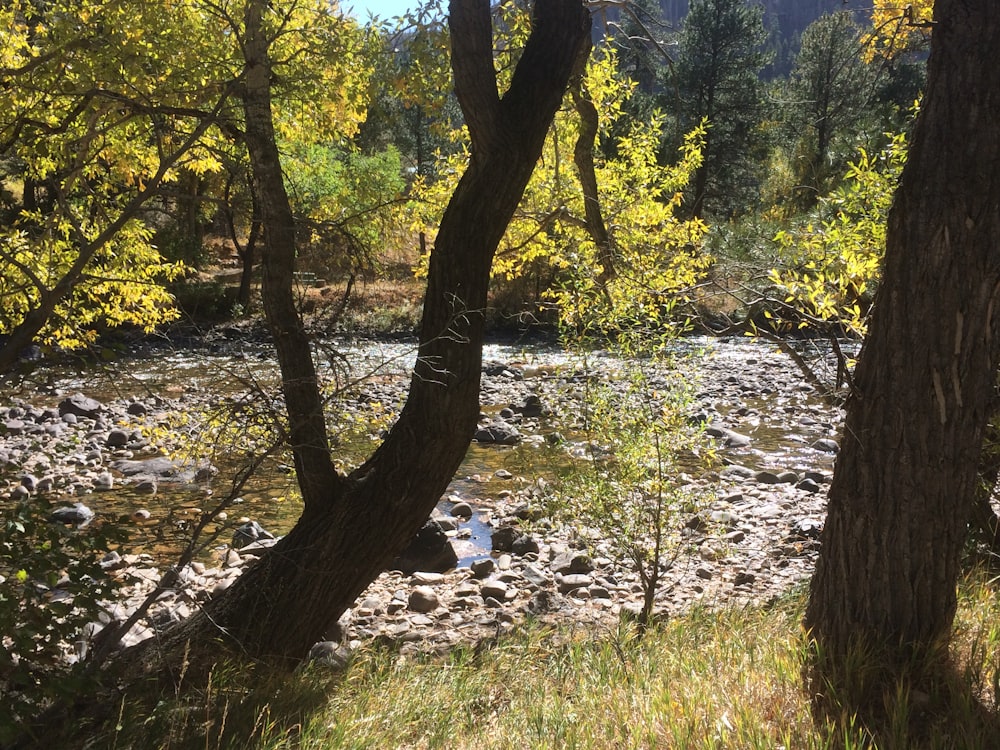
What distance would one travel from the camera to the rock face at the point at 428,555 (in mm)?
A: 7965

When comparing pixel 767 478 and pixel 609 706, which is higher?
pixel 609 706

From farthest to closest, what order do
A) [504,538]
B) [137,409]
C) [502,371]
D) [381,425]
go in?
[502,371], [137,409], [504,538], [381,425]

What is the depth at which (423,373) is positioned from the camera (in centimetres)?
397

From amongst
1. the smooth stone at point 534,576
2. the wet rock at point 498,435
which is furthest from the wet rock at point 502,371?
the smooth stone at point 534,576

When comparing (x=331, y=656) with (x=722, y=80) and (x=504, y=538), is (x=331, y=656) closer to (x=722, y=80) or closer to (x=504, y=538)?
(x=504, y=538)

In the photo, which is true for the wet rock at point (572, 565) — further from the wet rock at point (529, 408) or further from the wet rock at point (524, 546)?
the wet rock at point (529, 408)

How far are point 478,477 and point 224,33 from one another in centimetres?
660

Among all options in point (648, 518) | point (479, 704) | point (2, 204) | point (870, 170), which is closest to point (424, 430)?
point (479, 704)

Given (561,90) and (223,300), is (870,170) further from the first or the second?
(223,300)

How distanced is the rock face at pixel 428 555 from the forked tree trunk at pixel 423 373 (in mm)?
4038

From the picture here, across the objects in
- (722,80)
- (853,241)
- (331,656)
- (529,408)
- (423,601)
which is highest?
(722,80)

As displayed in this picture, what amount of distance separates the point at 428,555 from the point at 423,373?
14.6 ft

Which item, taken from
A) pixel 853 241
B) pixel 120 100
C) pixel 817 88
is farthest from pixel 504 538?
pixel 817 88

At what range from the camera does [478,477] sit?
10.9 m
